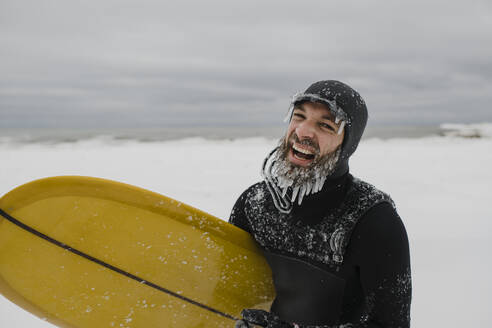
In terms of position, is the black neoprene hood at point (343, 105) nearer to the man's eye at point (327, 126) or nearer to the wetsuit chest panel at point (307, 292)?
the man's eye at point (327, 126)

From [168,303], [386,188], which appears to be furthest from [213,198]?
[168,303]

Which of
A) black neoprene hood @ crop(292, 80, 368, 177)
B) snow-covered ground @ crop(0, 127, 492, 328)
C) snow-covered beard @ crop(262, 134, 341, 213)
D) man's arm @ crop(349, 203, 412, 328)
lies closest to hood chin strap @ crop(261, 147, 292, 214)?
snow-covered beard @ crop(262, 134, 341, 213)

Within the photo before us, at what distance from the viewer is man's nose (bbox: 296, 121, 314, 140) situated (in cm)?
150

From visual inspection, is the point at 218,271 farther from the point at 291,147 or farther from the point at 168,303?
the point at 291,147

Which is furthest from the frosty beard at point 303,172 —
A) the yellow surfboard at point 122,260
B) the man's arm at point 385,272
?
the yellow surfboard at point 122,260

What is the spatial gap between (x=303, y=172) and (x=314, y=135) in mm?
161

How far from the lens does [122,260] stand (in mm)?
1947

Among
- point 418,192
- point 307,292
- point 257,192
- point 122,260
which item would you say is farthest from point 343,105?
point 418,192

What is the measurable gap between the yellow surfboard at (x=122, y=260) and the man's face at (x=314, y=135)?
65 centimetres

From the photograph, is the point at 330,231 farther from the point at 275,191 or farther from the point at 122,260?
the point at 122,260

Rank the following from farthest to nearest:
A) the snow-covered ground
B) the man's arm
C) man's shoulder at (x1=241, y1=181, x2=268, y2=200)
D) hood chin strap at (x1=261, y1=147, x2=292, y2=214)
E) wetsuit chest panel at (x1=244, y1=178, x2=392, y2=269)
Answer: the snow-covered ground, man's shoulder at (x1=241, y1=181, x2=268, y2=200), hood chin strap at (x1=261, y1=147, x2=292, y2=214), wetsuit chest panel at (x1=244, y1=178, x2=392, y2=269), the man's arm

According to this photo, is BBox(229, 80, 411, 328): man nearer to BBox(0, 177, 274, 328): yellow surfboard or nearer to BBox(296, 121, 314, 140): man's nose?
BBox(296, 121, 314, 140): man's nose

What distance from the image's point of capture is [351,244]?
1.44m

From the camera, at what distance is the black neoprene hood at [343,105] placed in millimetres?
1473
